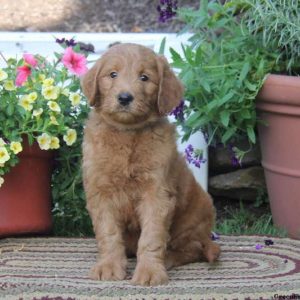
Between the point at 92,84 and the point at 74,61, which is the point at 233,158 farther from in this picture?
the point at 92,84

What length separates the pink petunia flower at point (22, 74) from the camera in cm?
451

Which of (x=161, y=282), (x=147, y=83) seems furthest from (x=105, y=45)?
(x=161, y=282)

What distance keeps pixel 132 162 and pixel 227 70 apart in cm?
130

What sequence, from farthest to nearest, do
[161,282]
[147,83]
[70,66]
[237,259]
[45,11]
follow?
[45,11], [70,66], [237,259], [147,83], [161,282]

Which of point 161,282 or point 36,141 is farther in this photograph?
point 36,141

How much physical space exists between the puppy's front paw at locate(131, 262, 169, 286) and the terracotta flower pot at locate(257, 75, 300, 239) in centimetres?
148

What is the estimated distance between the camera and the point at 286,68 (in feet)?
16.4

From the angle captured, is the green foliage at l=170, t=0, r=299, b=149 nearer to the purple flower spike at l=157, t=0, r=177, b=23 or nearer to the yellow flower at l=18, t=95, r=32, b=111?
the purple flower spike at l=157, t=0, r=177, b=23

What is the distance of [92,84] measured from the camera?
3924 millimetres

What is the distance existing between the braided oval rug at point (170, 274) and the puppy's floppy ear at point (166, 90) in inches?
32.7

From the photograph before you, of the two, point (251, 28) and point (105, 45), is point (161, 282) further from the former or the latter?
point (105, 45)

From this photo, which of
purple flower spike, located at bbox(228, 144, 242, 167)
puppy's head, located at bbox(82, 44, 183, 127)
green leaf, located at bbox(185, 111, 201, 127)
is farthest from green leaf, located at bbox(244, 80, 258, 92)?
puppy's head, located at bbox(82, 44, 183, 127)

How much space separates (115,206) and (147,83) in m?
0.63

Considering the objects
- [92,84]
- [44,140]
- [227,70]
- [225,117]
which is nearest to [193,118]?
[225,117]
